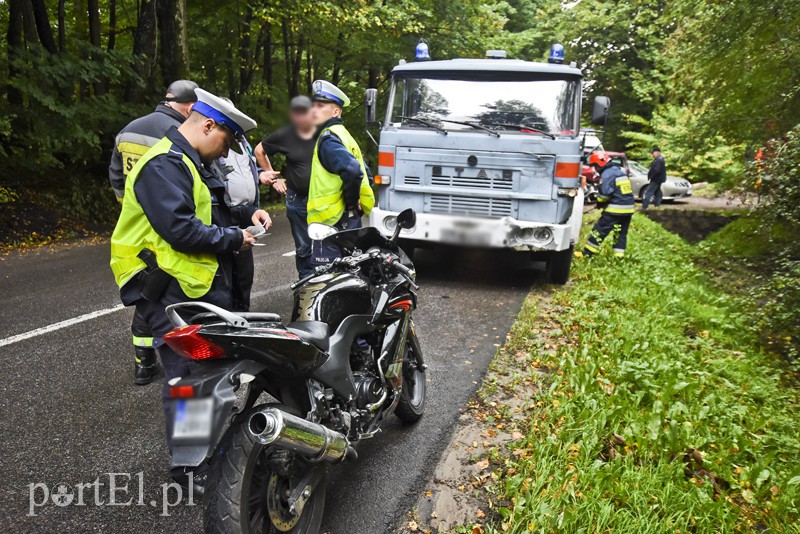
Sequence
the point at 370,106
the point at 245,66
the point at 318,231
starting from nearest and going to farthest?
1. the point at 318,231
2. the point at 370,106
3. the point at 245,66

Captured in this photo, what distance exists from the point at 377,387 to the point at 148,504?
4.09 ft

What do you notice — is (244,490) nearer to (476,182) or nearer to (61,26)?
(476,182)

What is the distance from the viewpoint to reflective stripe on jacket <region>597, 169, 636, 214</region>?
8.09 meters

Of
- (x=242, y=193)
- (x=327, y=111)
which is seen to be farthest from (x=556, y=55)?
(x=242, y=193)

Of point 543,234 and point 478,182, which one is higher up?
point 478,182

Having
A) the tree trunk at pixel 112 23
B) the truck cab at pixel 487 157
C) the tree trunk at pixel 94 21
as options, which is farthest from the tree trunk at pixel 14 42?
the truck cab at pixel 487 157

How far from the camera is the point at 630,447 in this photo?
3.29m

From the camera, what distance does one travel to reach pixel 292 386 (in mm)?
2348

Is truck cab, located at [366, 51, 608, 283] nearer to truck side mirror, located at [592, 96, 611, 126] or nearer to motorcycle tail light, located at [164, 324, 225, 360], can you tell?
truck side mirror, located at [592, 96, 611, 126]

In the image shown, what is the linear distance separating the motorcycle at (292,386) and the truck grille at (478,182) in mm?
3437

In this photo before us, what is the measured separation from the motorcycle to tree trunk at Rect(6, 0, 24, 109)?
8.06 metres

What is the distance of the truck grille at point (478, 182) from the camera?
6.42 meters

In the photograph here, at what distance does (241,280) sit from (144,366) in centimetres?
142

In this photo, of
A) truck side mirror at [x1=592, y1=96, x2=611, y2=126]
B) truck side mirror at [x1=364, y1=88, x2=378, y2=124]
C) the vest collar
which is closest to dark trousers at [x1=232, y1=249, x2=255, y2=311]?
the vest collar
